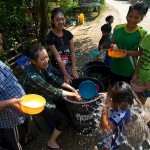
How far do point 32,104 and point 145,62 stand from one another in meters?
1.49

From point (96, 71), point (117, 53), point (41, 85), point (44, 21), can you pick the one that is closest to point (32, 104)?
point (41, 85)

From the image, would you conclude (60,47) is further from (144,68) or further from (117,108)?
(117,108)

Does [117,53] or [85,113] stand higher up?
[117,53]

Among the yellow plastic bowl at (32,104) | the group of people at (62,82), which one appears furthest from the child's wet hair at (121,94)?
the yellow plastic bowl at (32,104)

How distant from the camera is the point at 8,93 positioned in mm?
2156

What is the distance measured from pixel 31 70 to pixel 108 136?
1098 millimetres

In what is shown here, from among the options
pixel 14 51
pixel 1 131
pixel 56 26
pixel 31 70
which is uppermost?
pixel 56 26

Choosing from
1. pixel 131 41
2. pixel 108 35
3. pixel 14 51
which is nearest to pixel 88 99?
pixel 131 41

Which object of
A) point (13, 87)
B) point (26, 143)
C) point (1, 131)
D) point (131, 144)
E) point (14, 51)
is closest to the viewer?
point (13, 87)

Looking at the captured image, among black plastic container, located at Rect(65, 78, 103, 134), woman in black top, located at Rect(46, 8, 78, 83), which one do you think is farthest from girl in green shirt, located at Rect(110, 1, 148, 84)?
woman in black top, located at Rect(46, 8, 78, 83)

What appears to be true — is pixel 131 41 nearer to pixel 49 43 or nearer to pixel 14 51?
pixel 49 43

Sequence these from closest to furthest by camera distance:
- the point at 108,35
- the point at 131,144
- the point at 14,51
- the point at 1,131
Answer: the point at 1,131 < the point at 131,144 < the point at 108,35 < the point at 14,51

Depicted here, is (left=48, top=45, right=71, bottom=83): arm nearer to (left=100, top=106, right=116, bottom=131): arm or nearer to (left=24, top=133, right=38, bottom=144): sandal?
(left=24, top=133, right=38, bottom=144): sandal

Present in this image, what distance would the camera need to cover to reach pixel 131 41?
2955 millimetres
